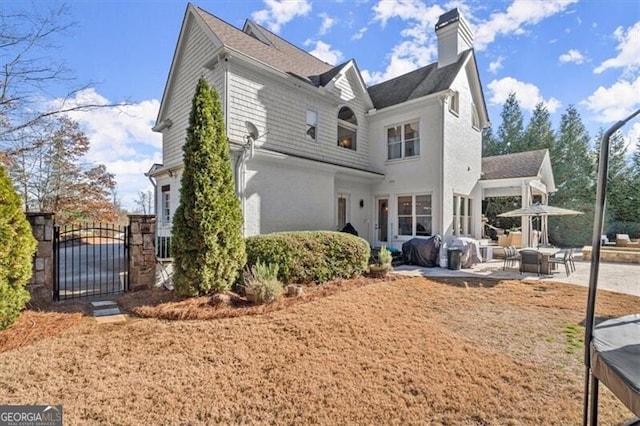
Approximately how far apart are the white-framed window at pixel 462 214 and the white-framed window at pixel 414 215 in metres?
1.40

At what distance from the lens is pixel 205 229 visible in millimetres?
6078

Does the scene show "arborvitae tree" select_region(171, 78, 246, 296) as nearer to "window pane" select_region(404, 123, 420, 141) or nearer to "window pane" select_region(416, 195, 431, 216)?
"window pane" select_region(416, 195, 431, 216)

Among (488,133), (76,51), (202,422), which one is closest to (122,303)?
(202,422)

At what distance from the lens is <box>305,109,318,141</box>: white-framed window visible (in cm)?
1124

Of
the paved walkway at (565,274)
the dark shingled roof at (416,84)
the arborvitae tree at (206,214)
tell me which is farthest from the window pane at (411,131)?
the arborvitae tree at (206,214)

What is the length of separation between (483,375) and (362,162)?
10.6 meters

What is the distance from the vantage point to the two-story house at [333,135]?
30.7 ft

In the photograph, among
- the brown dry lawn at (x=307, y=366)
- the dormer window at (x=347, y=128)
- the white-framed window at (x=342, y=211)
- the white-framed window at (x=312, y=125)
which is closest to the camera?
the brown dry lawn at (x=307, y=366)

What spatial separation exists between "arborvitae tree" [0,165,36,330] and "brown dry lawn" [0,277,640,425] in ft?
1.31

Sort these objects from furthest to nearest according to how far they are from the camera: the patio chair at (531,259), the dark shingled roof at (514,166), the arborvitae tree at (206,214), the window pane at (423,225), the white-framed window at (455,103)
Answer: the dark shingled roof at (514,166), the white-framed window at (455,103), the window pane at (423,225), the patio chair at (531,259), the arborvitae tree at (206,214)

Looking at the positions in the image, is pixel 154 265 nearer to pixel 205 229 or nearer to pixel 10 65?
pixel 205 229

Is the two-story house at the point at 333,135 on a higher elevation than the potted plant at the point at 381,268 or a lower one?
higher

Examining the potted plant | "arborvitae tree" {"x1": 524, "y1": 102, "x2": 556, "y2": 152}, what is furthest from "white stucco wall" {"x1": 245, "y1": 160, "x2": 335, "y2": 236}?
"arborvitae tree" {"x1": 524, "y1": 102, "x2": 556, "y2": 152}

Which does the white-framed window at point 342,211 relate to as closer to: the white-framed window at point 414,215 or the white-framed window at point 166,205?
the white-framed window at point 414,215
